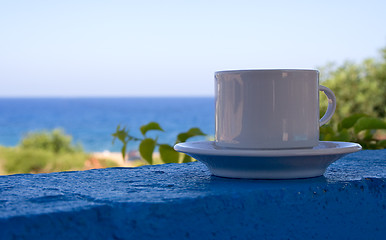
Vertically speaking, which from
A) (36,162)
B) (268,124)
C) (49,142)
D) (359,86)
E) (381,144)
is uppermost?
(359,86)

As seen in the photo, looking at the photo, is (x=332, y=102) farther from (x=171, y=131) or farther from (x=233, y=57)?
(x=233, y=57)

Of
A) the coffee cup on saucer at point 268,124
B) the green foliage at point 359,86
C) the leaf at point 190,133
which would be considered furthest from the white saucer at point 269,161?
the green foliage at point 359,86

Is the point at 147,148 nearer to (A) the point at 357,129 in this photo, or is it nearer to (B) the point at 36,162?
(A) the point at 357,129

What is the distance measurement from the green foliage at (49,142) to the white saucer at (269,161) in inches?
694

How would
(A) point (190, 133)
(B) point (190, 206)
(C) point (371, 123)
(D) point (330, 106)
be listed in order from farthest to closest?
(A) point (190, 133)
(C) point (371, 123)
(D) point (330, 106)
(B) point (190, 206)

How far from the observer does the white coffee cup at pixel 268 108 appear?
62cm

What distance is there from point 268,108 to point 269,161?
0.08 m

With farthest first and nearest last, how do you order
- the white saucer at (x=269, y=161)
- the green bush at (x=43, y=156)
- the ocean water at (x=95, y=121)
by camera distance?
the ocean water at (x=95, y=121) → the green bush at (x=43, y=156) → the white saucer at (x=269, y=161)

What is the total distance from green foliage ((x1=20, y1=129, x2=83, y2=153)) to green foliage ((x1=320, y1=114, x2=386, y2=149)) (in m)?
17.1

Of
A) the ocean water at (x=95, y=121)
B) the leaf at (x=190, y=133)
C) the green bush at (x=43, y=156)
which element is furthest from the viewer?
the ocean water at (x=95, y=121)

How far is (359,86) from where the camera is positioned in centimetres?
675

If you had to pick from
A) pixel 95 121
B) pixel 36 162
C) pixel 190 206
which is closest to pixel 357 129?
pixel 190 206

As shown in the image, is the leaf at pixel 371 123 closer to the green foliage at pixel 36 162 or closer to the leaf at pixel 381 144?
the leaf at pixel 381 144

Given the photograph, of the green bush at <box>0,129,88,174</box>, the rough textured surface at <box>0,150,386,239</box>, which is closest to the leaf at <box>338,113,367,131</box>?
the rough textured surface at <box>0,150,386,239</box>
